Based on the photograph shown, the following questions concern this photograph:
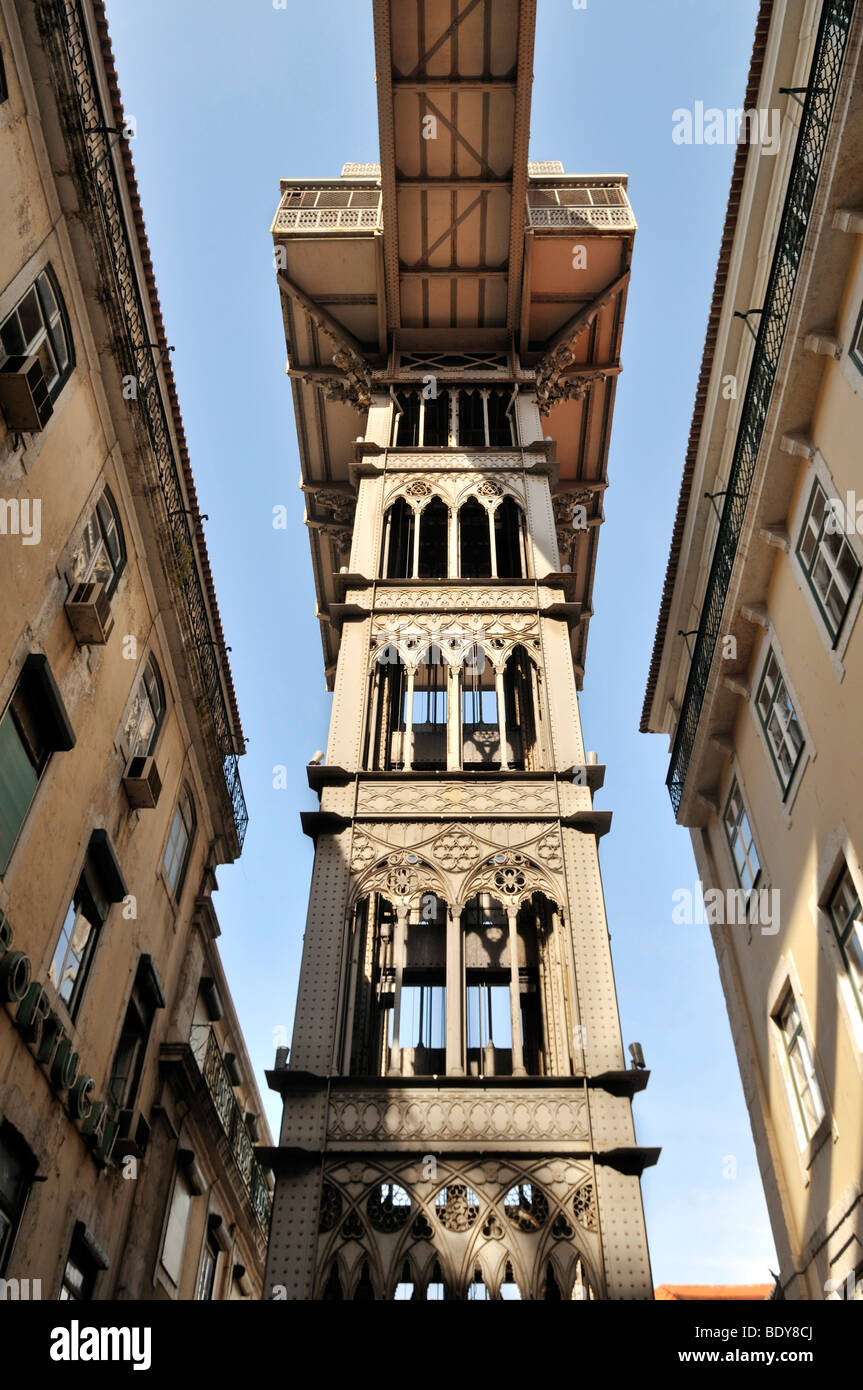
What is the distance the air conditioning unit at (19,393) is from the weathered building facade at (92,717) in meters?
0.03

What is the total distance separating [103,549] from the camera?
1284 cm

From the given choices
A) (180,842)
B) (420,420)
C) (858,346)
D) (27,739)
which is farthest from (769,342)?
(420,420)

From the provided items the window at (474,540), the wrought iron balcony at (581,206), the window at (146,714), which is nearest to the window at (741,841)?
the window at (146,714)

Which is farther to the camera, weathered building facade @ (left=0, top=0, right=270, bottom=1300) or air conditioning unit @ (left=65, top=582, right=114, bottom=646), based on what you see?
air conditioning unit @ (left=65, top=582, right=114, bottom=646)

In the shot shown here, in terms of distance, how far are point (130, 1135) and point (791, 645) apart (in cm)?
979

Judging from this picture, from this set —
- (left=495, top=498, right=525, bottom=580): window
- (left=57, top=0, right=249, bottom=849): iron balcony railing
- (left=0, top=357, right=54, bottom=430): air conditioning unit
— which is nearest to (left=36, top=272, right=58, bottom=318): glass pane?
(left=0, top=357, right=54, bottom=430): air conditioning unit

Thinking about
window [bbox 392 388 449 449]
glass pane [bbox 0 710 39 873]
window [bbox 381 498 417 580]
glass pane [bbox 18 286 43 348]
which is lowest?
glass pane [bbox 0 710 39 873]

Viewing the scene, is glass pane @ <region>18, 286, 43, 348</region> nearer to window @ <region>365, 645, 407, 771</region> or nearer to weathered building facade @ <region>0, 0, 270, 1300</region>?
weathered building facade @ <region>0, 0, 270, 1300</region>

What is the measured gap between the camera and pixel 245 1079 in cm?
2303

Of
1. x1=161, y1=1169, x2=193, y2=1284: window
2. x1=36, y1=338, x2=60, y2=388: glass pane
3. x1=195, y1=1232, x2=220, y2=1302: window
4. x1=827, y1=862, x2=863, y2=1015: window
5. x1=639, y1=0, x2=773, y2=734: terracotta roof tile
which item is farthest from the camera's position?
x1=195, y1=1232, x2=220, y2=1302: window

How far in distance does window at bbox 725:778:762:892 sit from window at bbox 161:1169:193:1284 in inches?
360

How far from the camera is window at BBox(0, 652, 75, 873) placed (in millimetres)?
9961

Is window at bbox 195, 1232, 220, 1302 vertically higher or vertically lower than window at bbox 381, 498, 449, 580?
lower

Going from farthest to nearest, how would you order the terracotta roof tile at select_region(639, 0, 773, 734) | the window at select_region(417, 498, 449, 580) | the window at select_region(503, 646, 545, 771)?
the window at select_region(417, 498, 449, 580), the window at select_region(503, 646, 545, 771), the terracotta roof tile at select_region(639, 0, 773, 734)
